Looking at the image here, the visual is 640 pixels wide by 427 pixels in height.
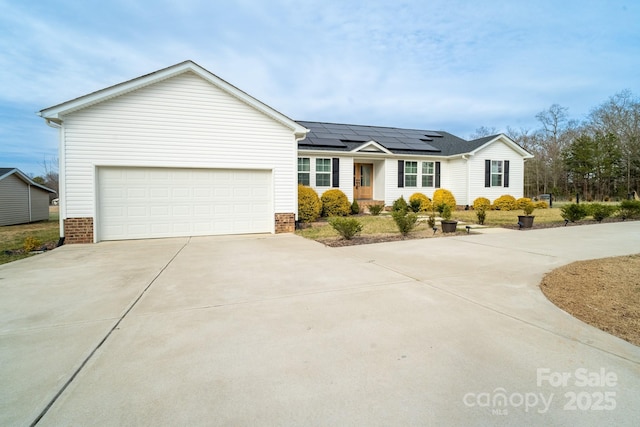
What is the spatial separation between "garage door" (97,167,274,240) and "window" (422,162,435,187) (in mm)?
11557

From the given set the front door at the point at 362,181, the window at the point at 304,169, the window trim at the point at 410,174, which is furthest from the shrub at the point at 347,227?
the window trim at the point at 410,174

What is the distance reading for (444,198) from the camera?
59.9 ft

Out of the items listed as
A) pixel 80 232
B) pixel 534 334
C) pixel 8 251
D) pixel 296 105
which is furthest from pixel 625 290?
pixel 296 105

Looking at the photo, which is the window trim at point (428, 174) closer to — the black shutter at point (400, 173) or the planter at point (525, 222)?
the black shutter at point (400, 173)

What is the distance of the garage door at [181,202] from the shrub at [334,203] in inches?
188

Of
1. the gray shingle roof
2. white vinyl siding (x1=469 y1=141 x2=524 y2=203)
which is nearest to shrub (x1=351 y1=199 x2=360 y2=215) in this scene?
the gray shingle roof

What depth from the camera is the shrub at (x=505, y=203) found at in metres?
18.8

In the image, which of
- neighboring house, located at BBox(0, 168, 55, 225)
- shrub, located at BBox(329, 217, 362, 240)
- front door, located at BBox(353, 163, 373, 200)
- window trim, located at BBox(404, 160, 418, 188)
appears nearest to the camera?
shrub, located at BBox(329, 217, 362, 240)

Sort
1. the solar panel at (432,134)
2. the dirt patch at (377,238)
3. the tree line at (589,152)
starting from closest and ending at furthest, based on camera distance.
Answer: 1. the dirt patch at (377,238)
2. the solar panel at (432,134)
3. the tree line at (589,152)

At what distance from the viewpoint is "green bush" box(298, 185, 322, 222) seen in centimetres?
1305

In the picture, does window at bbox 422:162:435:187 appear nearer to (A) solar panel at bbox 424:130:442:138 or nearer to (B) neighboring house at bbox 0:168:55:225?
(A) solar panel at bbox 424:130:442:138

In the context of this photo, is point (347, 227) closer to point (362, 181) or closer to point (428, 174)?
point (362, 181)

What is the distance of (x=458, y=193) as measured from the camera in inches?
756

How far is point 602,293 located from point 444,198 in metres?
14.5
